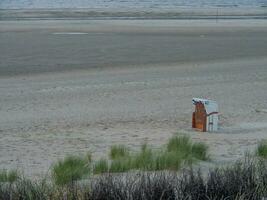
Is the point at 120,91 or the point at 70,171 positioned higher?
the point at 70,171

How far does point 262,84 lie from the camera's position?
19172 mm

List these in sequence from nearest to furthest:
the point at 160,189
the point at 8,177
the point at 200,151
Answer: the point at 160,189 < the point at 8,177 < the point at 200,151

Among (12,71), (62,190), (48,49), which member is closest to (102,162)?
(62,190)

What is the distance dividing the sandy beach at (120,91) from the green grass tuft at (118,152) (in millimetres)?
249

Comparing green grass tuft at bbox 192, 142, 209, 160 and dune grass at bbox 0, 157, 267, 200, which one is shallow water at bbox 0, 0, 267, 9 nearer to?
green grass tuft at bbox 192, 142, 209, 160

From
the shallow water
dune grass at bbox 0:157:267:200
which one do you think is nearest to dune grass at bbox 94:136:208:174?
dune grass at bbox 0:157:267:200

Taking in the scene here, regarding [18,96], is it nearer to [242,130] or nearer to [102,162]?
[242,130]

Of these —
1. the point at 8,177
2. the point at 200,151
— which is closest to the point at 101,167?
the point at 8,177

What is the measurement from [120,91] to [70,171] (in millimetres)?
10027

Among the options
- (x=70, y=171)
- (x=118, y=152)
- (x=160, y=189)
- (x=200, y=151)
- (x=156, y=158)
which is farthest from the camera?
(x=118, y=152)

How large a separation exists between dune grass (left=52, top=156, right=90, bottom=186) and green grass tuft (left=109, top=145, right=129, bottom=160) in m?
0.65

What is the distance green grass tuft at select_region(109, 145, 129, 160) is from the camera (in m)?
9.35

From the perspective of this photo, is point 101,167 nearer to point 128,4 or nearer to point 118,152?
point 118,152

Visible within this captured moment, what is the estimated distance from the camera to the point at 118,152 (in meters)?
9.59
